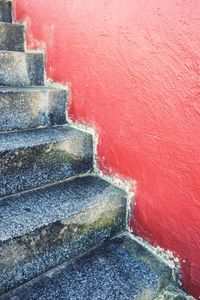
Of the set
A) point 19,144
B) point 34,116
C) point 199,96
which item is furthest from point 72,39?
point 199,96

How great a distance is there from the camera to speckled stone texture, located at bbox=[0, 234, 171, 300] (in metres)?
1.06

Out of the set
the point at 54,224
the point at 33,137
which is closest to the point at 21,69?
the point at 33,137

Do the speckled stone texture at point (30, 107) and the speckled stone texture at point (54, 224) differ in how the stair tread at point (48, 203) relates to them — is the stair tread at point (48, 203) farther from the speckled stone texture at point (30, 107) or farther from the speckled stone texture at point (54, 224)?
the speckled stone texture at point (30, 107)

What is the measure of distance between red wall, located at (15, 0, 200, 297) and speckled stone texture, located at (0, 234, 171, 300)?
0.11 meters

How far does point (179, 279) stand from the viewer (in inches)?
47.9

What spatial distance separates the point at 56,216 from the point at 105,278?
1.02 feet

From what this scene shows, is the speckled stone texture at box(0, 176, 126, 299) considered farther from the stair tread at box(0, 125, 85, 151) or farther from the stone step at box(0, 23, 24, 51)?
the stone step at box(0, 23, 24, 51)

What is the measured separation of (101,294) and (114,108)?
82cm

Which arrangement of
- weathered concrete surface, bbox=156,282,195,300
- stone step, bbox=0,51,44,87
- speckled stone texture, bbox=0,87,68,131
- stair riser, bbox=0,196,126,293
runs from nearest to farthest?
stair riser, bbox=0,196,126,293, weathered concrete surface, bbox=156,282,195,300, speckled stone texture, bbox=0,87,68,131, stone step, bbox=0,51,44,87

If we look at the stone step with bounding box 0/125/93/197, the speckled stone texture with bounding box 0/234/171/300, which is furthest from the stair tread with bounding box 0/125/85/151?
the speckled stone texture with bounding box 0/234/171/300

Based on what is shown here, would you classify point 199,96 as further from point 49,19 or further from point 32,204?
point 49,19

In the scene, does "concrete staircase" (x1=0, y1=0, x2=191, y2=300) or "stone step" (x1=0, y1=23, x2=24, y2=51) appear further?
"stone step" (x1=0, y1=23, x2=24, y2=51)

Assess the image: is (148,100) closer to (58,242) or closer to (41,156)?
(41,156)

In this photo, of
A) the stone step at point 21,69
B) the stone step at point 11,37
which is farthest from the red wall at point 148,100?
the stone step at point 11,37
